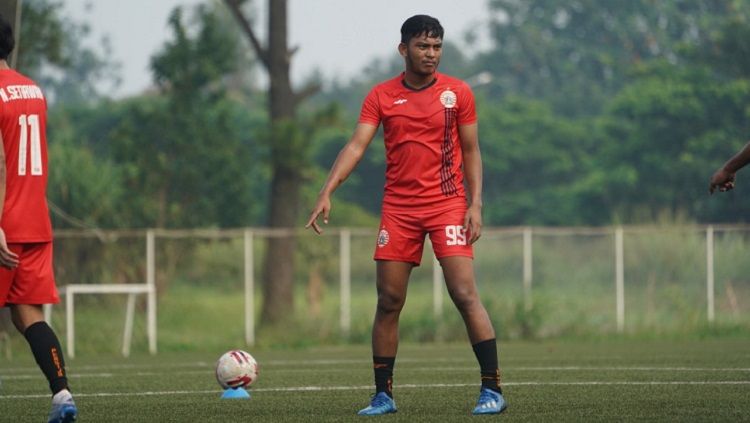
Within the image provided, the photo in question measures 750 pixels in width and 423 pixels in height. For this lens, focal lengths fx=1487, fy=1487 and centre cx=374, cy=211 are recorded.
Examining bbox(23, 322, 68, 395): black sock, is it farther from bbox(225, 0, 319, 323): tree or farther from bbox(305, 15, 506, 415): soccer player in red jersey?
bbox(225, 0, 319, 323): tree

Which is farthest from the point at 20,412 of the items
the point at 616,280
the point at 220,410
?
the point at 616,280

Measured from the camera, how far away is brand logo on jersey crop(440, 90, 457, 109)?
28.5 feet

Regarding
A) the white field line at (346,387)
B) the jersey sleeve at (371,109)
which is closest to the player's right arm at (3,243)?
the jersey sleeve at (371,109)

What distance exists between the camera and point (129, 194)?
33.9 metres

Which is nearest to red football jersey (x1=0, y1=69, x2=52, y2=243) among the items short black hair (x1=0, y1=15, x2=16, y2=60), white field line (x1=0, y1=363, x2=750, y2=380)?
short black hair (x1=0, y1=15, x2=16, y2=60)

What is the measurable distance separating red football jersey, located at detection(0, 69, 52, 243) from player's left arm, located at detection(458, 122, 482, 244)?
2.41m

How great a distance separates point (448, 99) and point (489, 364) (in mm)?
1560

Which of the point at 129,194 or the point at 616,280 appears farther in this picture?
the point at 129,194

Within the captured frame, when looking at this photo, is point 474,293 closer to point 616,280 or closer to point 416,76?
point 416,76

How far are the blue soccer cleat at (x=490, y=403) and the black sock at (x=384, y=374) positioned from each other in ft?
1.99

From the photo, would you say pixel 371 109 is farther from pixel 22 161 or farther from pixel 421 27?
pixel 22 161

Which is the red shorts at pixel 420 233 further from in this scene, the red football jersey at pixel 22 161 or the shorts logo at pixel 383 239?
the red football jersey at pixel 22 161

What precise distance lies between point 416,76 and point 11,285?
260 cm

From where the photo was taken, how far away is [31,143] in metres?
8.04
